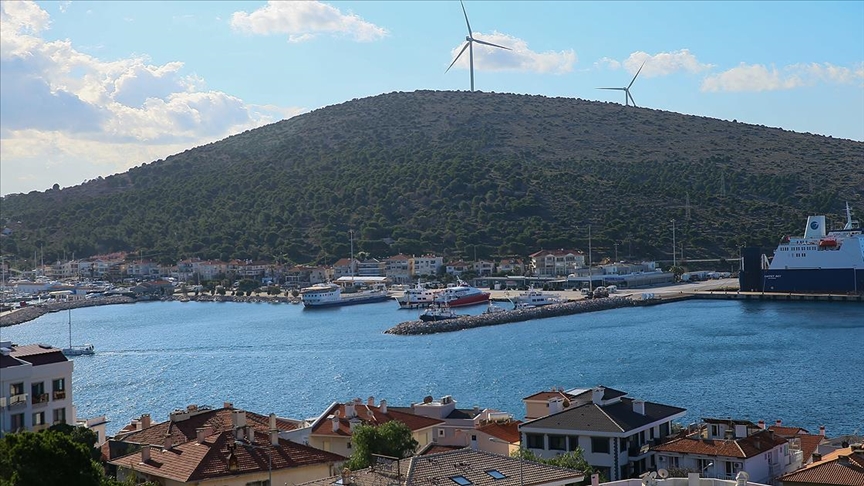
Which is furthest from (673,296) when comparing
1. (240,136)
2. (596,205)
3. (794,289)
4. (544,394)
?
(240,136)

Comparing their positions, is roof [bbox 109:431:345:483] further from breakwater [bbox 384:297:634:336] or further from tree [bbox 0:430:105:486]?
breakwater [bbox 384:297:634:336]

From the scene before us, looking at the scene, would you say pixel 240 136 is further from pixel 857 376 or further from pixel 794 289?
pixel 857 376

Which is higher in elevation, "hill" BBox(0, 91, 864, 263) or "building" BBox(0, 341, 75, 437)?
"hill" BBox(0, 91, 864, 263)

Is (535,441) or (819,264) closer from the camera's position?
(535,441)

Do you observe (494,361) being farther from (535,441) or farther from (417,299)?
(417,299)

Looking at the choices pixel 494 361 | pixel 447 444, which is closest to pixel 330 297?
pixel 494 361

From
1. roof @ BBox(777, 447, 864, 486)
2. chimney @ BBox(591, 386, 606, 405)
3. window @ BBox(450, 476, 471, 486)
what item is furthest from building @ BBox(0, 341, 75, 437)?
roof @ BBox(777, 447, 864, 486)
